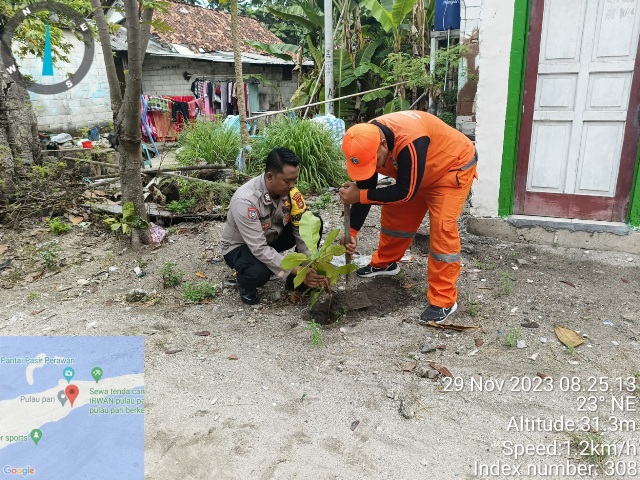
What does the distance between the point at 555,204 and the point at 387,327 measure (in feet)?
7.57

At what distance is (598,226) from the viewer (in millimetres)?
4309

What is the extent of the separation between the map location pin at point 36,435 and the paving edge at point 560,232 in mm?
3895

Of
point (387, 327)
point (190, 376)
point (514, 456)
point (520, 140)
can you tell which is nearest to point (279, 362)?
point (190, 376)

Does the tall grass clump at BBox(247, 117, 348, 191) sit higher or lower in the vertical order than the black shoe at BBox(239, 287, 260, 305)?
higher

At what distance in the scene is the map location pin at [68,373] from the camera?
270 cm

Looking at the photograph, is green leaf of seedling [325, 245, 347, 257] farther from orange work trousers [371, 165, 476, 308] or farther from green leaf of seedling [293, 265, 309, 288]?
orange work trousers [371, 165, 476, 308]

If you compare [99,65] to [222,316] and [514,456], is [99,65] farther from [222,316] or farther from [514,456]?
[514,456]

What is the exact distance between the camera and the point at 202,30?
15555mm

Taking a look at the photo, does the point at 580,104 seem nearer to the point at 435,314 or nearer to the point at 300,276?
the point at 435,314

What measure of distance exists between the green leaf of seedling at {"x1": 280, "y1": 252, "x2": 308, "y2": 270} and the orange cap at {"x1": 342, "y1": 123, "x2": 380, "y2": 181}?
2.02 ft

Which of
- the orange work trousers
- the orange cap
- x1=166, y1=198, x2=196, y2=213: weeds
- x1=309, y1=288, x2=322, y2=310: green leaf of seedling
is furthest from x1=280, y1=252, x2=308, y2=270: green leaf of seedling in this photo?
x1=166, y1=198, x2=196, y2=213: weeds

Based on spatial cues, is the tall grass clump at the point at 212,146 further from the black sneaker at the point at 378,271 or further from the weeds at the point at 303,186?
the black sneaker at the point at 378,271

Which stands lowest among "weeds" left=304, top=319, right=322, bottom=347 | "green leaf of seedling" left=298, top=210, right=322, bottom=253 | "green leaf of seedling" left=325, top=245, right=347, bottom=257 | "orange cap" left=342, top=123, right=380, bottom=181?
"weeds" left=304, top=319, right=322, bottom=347

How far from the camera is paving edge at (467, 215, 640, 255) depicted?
4258 mm
